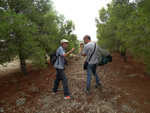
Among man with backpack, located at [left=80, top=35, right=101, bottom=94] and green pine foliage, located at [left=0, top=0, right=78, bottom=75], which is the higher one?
green pine foliage, located at [left=0, top=0, right=78, bottom=75]

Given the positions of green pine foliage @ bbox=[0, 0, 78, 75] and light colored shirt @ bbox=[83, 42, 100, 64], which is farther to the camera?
green pine foliage @ bbox=[0, 0, 78, 75]

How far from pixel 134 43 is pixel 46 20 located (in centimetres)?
703

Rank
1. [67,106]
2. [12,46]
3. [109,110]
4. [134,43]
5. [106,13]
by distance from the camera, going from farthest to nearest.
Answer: [106,13] → [12,46] → [134,43] → [67,106] → [109,110]

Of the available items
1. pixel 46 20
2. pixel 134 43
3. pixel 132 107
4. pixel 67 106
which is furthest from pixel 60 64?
pixel 46 20

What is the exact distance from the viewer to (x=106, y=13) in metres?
14.8

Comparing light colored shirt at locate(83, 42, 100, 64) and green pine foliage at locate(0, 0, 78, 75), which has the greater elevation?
green pine foliage at locate(0, 0, 78, 75)

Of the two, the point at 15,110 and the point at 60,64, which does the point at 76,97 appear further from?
the point at 15,110

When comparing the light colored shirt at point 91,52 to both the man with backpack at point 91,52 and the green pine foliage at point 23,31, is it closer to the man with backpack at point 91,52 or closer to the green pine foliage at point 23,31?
the man with backpack at point 91,52

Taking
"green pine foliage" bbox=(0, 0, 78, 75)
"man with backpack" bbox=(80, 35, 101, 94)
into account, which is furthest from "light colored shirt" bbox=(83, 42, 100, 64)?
"green pine foliage" bbox=(0, 0, 78, 75)

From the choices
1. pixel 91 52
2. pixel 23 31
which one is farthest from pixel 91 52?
pixel 23 31

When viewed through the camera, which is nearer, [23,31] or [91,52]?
[91,52]

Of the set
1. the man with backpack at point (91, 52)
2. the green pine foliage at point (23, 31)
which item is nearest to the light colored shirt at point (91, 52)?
the man with backpack at point (91, 52)

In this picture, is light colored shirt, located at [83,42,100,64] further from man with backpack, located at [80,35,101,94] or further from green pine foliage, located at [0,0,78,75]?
green pine foliage, located at [0,0,78,75]

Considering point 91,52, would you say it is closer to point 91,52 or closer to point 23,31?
point 91,52
